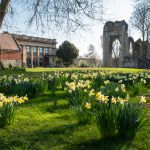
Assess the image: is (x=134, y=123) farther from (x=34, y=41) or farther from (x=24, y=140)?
(x=34, y=41)

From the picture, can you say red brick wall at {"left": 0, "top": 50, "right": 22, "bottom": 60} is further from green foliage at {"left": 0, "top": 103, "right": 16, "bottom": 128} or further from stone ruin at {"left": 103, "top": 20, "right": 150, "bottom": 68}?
green foliage at {"left": 0, "top": 103, "right": 16, "bottom": 128}

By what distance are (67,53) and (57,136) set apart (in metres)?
58.1

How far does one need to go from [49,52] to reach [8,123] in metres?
71.3

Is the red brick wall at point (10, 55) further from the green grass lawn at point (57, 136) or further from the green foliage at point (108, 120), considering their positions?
the green foliage at point (108, 120)

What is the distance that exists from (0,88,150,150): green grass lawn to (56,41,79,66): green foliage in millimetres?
56208

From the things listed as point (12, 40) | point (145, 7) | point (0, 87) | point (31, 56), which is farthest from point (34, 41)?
point (0, 87)

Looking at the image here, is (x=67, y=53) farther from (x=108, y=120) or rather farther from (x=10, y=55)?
(x=108, y=120)

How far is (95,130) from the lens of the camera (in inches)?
223

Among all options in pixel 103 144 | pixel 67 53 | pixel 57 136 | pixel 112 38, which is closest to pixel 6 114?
pixel 57 136

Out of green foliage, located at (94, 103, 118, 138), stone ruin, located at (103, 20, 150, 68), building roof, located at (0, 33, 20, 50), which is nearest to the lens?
green foliage, located at (94, 103, 118, 138)

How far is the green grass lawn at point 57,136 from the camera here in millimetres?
4762

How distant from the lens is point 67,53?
63125mm

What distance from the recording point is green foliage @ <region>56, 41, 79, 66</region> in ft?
207

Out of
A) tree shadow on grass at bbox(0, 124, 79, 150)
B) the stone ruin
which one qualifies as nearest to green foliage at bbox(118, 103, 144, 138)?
tree shadow on grass at bbox(0, 124, 79, 150)
